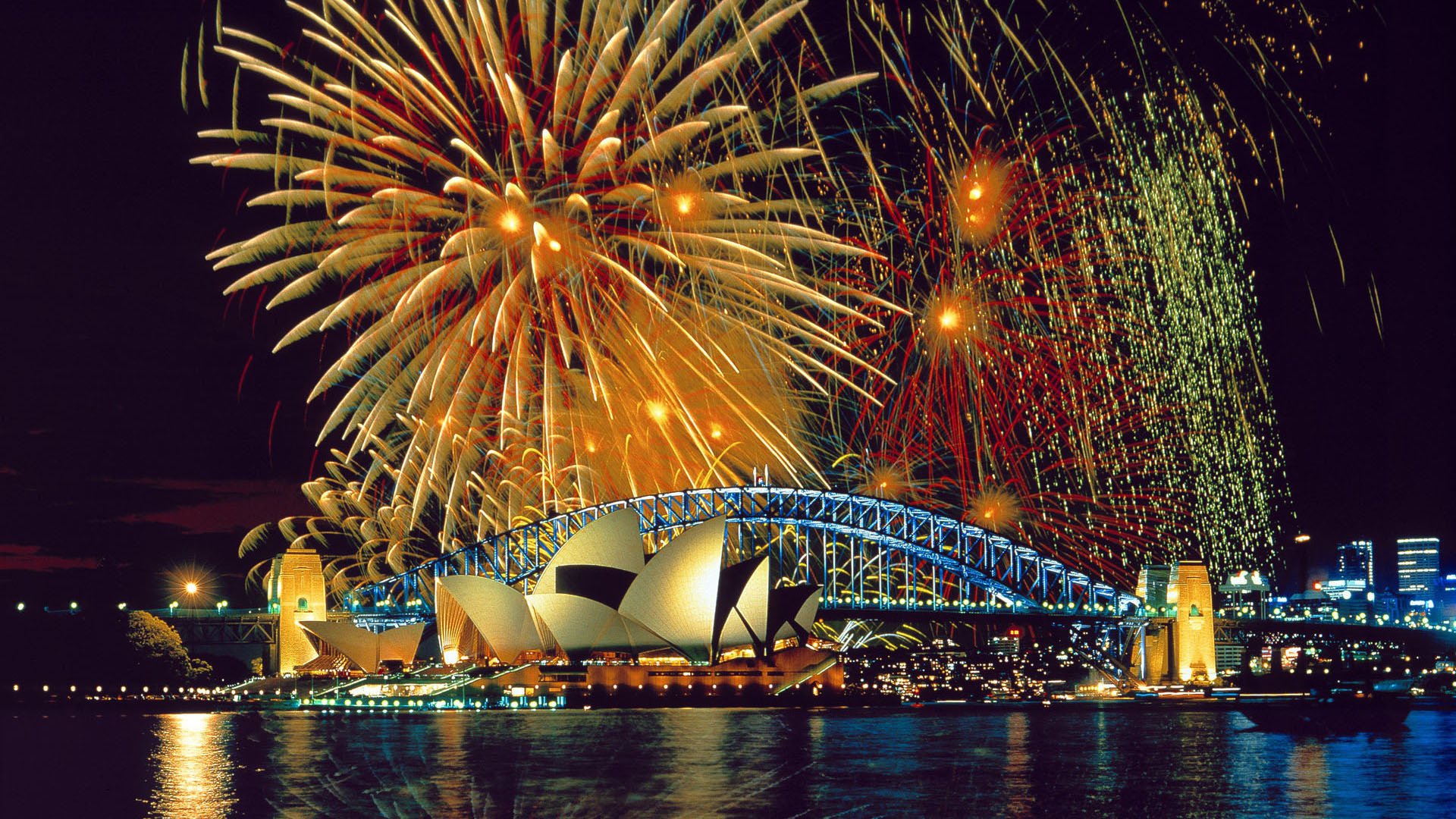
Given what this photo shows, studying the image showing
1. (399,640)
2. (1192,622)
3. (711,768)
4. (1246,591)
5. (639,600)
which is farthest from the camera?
(1246,591)

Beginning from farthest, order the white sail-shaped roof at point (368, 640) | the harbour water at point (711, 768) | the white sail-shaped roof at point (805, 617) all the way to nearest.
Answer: the white sail-shaped roof at point (368, 640), the white sail-shaped roof at point (805, 617), the harbour water at point (711, 768)

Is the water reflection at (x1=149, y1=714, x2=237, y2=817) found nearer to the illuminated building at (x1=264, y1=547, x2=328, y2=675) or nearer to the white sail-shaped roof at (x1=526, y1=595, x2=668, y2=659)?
the white sail-shaped roof at (x1=526, y1=595, x2=668, y2=659)

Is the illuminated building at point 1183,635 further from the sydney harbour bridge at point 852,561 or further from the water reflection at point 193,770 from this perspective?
the water reflection at point 193,770

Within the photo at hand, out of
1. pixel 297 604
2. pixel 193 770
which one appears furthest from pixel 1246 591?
pixel 193 770

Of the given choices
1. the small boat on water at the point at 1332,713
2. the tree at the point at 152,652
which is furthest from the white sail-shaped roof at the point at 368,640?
the small boat on water at the point at 1332,713

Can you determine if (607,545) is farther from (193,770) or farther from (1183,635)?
(193,770)

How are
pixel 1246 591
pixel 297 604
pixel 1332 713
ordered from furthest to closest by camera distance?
pixel 1246 591 < pixel 297 604 < pixel 1332 713
